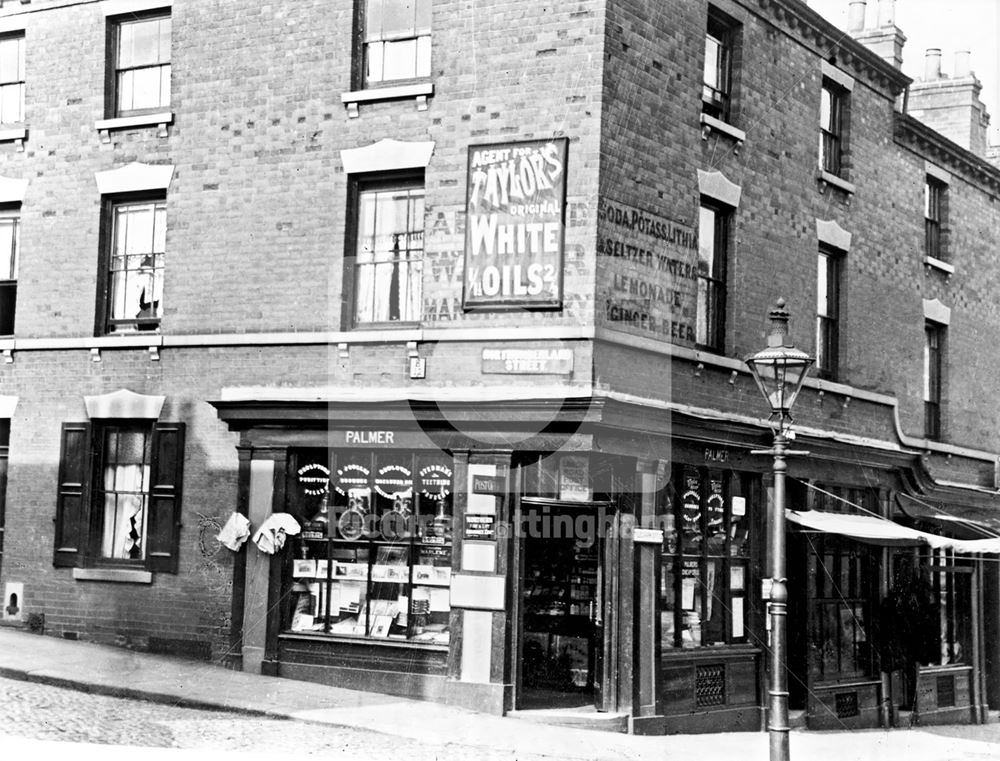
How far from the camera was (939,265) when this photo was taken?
68.2 ft

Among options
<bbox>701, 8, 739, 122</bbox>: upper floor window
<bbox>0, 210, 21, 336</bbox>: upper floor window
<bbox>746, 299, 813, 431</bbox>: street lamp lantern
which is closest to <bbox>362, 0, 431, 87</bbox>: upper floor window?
<bbox>701, 8, 739, 122</bbox>: upper floor window

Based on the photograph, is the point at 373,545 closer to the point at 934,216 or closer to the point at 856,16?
the point at 934,216

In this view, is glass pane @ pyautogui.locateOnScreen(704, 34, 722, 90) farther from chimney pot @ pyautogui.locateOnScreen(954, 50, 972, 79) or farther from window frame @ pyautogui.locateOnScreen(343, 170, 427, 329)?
chimney pot @ pyautogui.locateOnScreen(954, 50, 972, 79)

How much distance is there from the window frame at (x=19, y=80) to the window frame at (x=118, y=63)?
1.39m

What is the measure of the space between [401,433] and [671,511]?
333 centimetres

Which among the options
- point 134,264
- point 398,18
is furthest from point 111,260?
point 398,18

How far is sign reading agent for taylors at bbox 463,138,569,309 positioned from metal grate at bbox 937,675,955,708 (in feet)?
33.4

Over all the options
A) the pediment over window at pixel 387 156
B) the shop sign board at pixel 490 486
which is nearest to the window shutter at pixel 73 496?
the pediment over window at pixel 387 156

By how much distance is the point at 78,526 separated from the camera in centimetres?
1608

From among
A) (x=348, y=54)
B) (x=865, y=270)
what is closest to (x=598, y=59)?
(x=348, y=54)

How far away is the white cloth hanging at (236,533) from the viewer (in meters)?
14.8

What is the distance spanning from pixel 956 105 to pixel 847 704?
10.9 meters

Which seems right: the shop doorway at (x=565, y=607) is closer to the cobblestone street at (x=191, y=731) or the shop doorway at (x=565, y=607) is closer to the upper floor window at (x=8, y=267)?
the cobblestone street at (x=191, y=731)

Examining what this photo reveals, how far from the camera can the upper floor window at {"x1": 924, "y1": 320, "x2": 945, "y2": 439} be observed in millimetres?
20953
